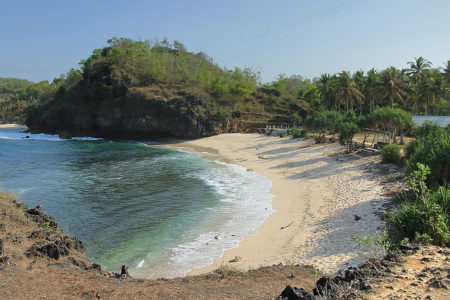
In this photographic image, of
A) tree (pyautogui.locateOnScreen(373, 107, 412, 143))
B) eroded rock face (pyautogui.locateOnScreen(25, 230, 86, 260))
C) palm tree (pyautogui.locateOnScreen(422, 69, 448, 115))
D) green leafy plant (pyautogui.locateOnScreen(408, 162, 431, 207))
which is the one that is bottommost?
eroded rock face (pyautogui.locateOnScreen(25, 230, 86, 260))

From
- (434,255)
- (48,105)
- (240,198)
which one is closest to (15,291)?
(434,255)

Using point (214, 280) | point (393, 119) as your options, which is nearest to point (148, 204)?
point (214, 280)

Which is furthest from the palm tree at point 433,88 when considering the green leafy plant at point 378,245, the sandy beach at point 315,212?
the green leafy plant at point 378,245

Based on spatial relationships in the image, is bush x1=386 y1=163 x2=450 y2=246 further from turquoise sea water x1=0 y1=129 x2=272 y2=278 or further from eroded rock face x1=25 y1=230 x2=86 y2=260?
eroded rock face x1=25 y1=230 x2=86 y2=260

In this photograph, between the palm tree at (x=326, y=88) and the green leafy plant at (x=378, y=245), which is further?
the palm tree at (x=326, y=88)

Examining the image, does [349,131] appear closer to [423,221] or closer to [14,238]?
[423,221]

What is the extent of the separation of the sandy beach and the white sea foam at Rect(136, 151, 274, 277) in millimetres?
554

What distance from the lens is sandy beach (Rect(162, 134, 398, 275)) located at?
12055mm

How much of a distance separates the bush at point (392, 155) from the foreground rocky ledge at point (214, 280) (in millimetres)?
19526

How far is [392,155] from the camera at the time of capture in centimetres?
2631

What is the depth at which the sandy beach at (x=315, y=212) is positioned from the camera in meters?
12.1

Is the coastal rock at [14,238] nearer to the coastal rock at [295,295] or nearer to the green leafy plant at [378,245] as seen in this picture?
the coastal rock at [295,295]

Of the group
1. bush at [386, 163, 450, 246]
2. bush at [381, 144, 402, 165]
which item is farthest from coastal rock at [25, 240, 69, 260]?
bush at [381, 144, 402, 165]

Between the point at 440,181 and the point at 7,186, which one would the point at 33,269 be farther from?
the point at 7,186
